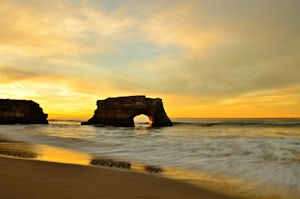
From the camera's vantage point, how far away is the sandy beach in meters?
3.79

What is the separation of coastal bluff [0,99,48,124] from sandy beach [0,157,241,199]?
62.0 meters

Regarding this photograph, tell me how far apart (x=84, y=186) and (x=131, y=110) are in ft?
155

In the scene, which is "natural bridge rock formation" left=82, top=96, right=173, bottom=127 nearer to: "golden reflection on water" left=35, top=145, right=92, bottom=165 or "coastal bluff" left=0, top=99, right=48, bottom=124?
"coastal bluff" left=0, top=99, right=48, bottom=124

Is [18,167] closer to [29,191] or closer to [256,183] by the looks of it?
[29,191]

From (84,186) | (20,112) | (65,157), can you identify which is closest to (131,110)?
(20,112)

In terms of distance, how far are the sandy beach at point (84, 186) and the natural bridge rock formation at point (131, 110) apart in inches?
1794

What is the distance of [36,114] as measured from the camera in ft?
208

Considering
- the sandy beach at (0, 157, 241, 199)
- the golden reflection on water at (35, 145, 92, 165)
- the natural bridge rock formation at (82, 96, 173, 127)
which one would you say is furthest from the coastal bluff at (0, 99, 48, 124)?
the sandy beach at (0, 157, 241, 199)

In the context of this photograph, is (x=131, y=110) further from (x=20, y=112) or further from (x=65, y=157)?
(x=65, y=157)

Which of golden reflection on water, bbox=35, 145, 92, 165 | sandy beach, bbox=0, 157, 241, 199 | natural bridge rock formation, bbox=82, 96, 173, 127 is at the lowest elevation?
golden reflection on water, bbox=35, 145, 92, 165

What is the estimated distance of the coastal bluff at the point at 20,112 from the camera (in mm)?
58750

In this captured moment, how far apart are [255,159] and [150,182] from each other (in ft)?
18.6

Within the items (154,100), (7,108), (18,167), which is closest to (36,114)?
(7,108)

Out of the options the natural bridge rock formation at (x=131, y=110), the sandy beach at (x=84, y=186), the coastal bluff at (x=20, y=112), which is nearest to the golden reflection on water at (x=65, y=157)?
the sandy beach at (x=84, y=186)
